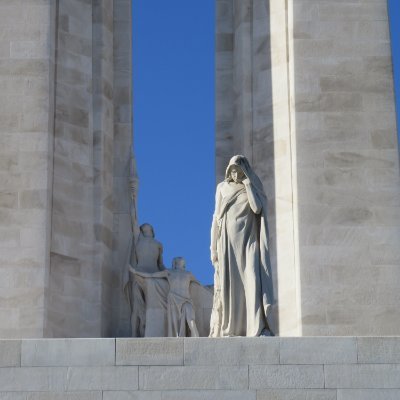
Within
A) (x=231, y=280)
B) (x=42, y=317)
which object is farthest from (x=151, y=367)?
(x=42, y=317)

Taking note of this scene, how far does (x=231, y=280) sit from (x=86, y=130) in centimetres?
457

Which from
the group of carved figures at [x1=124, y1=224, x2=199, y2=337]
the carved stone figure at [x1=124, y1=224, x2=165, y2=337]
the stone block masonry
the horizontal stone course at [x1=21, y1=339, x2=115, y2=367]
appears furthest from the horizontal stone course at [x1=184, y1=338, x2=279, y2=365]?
the carved stone figure at [x1=124, y1=224, x2=165, y2=337]

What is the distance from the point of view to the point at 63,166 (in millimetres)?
22422

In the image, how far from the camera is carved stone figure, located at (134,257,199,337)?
22359 mm

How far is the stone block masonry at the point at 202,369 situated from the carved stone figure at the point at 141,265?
14.7 feet

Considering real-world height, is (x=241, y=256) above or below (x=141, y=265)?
below

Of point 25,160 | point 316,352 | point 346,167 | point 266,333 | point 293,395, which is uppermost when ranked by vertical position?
point 25,160

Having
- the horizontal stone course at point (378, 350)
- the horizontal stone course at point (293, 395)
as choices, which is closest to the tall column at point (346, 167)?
the horizontal stone course at point (378, 350)

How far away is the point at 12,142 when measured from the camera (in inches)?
867

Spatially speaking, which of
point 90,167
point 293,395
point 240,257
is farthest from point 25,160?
point 293,395

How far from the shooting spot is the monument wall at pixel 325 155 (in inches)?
842

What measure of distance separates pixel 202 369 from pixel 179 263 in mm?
4959

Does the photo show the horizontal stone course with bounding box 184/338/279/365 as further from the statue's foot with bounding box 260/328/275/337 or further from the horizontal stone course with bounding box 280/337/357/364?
the statue's foot with bounding box 260/328/275/337

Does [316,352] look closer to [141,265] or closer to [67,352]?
[67,352]
